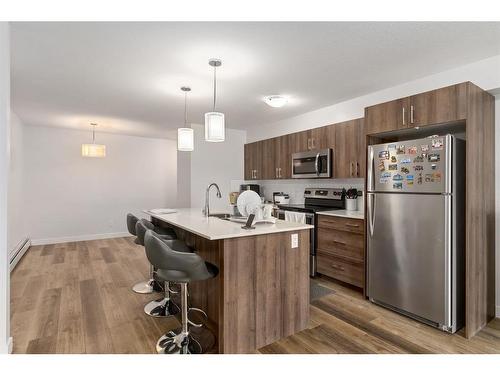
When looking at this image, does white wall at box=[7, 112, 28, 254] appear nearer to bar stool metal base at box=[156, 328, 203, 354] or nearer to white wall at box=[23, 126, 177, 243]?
white wall at box=[23, 126, 177, 243]

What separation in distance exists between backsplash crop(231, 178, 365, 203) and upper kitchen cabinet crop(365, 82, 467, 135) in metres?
1.06

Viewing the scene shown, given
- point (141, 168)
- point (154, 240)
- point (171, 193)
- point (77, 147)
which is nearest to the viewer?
point (154, 240)

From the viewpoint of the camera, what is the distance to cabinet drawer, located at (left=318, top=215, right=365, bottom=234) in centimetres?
324

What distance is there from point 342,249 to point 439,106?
6.09 feet

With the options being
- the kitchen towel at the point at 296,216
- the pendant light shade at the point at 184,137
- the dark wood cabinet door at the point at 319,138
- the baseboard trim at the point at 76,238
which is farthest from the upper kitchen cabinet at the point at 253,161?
the baseboard trim at the point at 76,238

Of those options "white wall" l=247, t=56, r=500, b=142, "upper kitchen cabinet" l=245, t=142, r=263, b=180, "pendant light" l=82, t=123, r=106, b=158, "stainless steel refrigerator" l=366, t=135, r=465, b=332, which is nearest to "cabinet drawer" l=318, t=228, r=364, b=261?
"stainless steel refrigerator" l=366, t=135, r=465, b=332

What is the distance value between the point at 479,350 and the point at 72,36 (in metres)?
3.94

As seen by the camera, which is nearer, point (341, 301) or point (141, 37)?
point (141, 37)

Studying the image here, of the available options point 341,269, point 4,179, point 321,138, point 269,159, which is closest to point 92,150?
point 269,159

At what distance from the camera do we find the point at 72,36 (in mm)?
2131

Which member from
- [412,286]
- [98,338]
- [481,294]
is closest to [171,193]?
[98,338]

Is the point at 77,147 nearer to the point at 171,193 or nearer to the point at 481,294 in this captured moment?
the point at 171,193

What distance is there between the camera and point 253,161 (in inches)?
219

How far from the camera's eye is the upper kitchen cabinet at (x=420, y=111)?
2.40 meters
